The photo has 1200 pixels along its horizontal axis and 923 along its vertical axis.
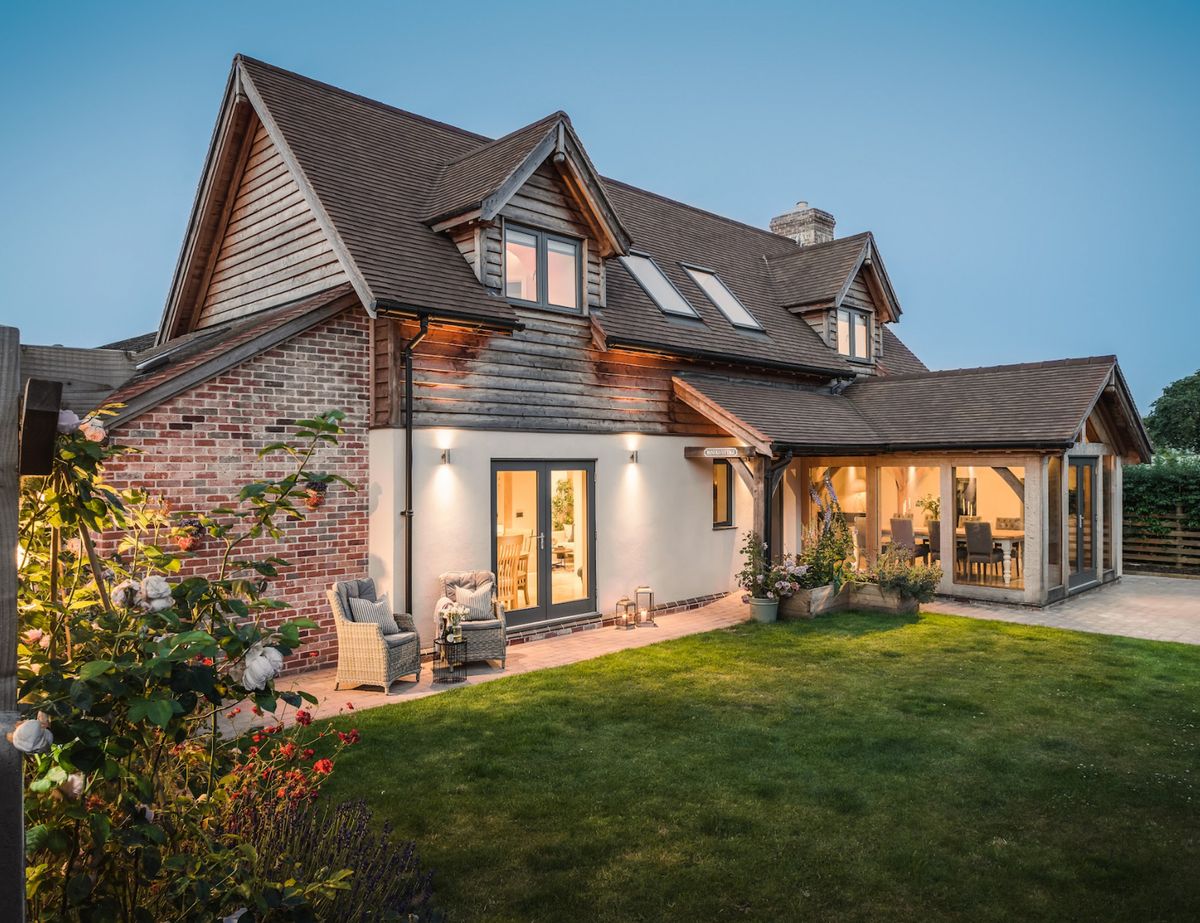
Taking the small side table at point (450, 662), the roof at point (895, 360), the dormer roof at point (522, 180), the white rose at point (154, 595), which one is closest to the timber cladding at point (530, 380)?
the dormer roof at point (522, 180)

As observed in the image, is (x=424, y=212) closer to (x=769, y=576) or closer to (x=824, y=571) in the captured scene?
(x=769, y=576)

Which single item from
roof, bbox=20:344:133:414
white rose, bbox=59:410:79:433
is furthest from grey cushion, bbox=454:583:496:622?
roof, bbox=20:344:133:414

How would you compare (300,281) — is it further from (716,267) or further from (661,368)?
(716,267)

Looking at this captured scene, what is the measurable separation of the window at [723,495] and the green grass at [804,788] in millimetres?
4834

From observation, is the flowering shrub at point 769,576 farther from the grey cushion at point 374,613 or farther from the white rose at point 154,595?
the white rose at point 154,595

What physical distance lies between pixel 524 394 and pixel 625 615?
3.73 m

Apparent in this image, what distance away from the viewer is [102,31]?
277 feet

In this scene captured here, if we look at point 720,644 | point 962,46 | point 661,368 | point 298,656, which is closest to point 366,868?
point 298,656

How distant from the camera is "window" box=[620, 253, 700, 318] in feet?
45.8

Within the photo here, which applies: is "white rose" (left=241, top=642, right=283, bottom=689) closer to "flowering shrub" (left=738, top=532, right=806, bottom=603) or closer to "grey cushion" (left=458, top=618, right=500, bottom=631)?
"grey cushion" (left=458, top=618, right=500, bottom=631)

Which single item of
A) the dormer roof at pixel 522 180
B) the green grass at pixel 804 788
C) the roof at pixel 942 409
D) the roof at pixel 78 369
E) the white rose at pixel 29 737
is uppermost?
the dormer roof at pixel 522 180

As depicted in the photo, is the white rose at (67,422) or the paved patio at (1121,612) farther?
the paved patio at (1121,612)

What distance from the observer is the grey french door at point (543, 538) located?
1080 cm

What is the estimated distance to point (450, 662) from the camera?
29.8ft
